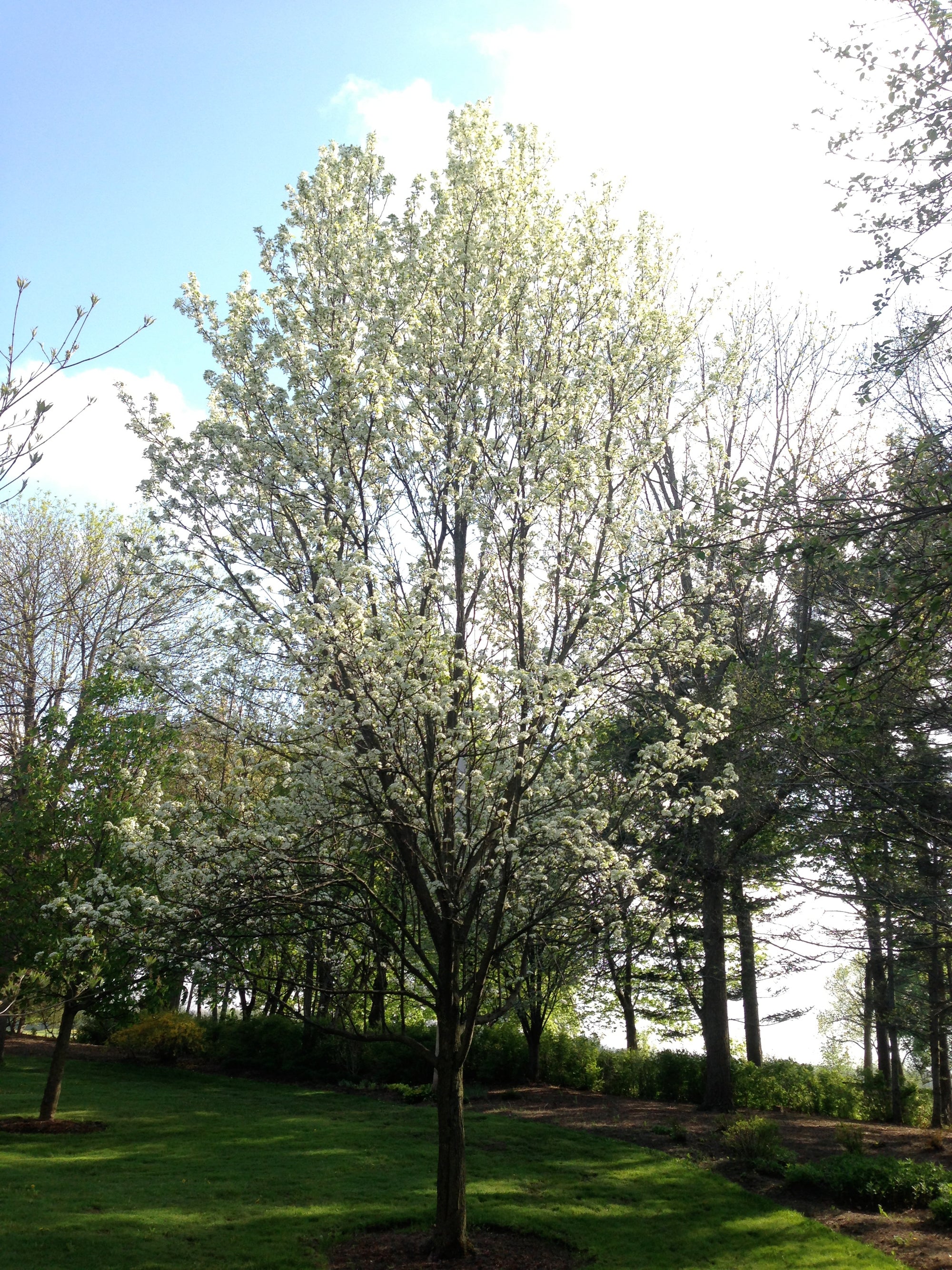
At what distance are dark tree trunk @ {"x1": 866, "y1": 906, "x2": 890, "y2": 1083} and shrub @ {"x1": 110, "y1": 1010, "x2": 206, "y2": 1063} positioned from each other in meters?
17.0

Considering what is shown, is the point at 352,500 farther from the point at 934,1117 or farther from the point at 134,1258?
the point at 934,1117

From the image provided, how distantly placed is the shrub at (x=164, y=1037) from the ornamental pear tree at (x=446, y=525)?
1628 cm

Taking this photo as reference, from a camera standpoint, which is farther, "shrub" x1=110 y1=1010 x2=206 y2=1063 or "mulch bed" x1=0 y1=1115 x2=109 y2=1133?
"shrub" x1=110 y1=1010 x2=206 y2=1063

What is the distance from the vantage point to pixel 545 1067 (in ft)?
70.7

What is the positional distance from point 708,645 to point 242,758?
17.1ft

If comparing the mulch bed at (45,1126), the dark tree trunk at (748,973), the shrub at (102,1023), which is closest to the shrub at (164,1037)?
the shrub at (102,1023)

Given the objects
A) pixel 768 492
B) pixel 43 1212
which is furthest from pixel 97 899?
pixel 768 492

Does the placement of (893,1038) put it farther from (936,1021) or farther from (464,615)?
(464,615)

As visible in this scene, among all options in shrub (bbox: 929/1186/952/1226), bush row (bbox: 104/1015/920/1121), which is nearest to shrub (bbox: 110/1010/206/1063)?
bush row (bbox: 104/1015/920/1121)

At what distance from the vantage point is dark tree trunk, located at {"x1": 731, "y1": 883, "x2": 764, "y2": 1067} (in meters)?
16.8

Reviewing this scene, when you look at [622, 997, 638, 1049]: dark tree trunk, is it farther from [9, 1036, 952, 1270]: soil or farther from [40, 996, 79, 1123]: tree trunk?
[40, 996, 79, 1123]: tree trunk

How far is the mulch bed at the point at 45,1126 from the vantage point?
1436 cm

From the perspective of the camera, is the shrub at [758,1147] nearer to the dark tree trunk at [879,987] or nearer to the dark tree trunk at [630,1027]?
the dark tree trunk at [879,987]

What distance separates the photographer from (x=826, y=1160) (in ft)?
43.4
